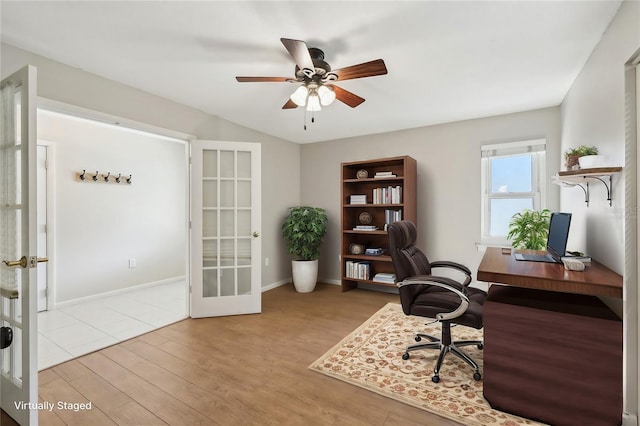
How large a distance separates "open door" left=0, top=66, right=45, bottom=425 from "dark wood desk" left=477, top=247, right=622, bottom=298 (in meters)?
2.52

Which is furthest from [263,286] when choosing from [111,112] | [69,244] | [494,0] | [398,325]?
[494,0]

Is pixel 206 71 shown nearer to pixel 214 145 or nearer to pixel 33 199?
pixel 214 145

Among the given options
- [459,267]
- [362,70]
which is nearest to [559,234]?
[459,267]

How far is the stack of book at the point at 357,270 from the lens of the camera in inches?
167

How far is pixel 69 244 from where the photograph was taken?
3.79 m

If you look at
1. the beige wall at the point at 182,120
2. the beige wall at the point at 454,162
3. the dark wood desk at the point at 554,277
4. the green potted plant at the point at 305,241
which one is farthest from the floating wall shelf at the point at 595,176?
the beige wall at the point at 182,120

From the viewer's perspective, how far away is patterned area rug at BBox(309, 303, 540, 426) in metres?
1.78

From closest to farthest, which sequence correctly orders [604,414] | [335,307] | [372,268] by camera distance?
[604,414] → [335,307] → [372,268]

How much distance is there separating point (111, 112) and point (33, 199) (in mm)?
1427

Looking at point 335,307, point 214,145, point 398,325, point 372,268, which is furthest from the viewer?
point 372,268

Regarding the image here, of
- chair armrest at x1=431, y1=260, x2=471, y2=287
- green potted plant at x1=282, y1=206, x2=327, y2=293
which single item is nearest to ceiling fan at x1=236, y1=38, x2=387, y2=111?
chair armrest at x1=431, y1=260, x2=471, y2=287

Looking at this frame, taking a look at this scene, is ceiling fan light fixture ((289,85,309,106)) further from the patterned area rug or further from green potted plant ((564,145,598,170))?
the patterned area rug

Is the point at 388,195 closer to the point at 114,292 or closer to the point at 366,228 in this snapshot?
the point at 366,228

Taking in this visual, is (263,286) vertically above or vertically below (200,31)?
below
